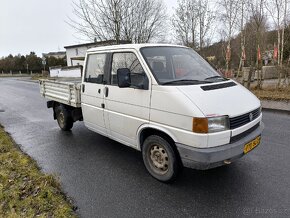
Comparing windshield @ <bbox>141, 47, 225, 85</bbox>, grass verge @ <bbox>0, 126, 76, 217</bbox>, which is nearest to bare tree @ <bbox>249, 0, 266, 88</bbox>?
windshield @ <bbox>141, 47, 225, 85</bbox>

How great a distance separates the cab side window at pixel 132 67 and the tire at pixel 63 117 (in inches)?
→ 101

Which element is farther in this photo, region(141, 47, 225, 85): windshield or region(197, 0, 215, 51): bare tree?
region(197, 0, 215, 51): bare tree

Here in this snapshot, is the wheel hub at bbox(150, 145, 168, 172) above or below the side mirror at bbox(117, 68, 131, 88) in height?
below

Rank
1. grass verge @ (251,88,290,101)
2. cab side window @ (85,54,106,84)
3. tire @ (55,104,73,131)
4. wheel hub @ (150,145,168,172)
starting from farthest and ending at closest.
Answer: grass verge @ (251,88,290,101), tire @ (55,104,73,131), cab side window @ (85,54,106,84), wheel hub @ (150,145,168,172)

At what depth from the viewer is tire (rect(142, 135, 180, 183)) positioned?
3395mm

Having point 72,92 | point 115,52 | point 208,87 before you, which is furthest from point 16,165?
point 208,87

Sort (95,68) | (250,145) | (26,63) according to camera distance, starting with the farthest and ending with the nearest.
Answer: (26,63) → (95,68) → (250,145)

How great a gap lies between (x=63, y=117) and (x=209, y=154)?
4.57 m

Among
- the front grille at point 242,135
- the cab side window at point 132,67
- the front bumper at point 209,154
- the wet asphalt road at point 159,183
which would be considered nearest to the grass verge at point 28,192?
the wet asphalt road at point 159,183

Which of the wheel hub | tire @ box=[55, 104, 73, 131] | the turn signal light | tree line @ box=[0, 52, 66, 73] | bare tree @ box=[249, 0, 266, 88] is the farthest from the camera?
tree line @ box=[0, 52, 66, 73]

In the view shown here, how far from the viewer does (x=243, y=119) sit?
10.9 feet

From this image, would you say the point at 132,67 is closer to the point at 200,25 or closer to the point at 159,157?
the point at 159,157

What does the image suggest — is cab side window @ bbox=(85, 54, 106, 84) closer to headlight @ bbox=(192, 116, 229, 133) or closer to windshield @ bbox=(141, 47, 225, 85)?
windshield @ bbox=(141, 47, 225, 85)

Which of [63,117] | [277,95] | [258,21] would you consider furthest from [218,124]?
[258,21]
